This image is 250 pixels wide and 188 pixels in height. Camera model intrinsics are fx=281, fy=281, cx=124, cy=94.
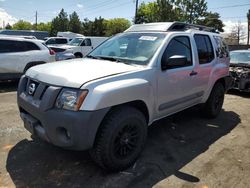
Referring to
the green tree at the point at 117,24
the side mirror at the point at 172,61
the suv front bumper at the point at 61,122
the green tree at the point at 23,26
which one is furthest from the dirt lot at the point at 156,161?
the green tree at the point at 23,26

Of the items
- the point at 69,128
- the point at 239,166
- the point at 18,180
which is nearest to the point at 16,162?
the point at 18,180

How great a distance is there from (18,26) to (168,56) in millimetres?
112234

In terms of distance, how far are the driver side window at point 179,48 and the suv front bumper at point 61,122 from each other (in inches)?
62.2

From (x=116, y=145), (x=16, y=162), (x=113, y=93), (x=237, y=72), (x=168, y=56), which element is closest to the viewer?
(x=113, y=93)

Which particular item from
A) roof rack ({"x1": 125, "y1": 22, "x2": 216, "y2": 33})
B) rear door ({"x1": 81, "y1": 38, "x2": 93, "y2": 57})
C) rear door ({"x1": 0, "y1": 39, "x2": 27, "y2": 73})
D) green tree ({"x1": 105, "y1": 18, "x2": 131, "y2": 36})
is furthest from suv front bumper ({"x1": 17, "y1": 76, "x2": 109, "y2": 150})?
green tree ({"x1": 105, "y1": 18, "x2": 131, "y2": 36})

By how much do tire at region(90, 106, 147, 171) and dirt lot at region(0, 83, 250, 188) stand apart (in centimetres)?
17

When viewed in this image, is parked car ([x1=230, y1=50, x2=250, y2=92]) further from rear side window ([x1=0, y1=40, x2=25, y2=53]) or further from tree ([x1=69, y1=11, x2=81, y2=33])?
tree ([x1=69, y1=11, x2=81, y2=33])

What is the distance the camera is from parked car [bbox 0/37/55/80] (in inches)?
351

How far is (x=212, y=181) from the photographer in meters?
3.50

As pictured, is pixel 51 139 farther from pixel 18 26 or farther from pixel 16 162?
pixel 18 26

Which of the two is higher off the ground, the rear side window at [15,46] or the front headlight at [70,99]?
the rear side window at [15,46]

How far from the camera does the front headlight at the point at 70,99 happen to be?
3088 millimetres

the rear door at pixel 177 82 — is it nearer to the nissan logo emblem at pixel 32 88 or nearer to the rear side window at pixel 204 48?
the rear side window at pixel 204 48

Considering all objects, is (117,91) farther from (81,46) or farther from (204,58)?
(81,46)
